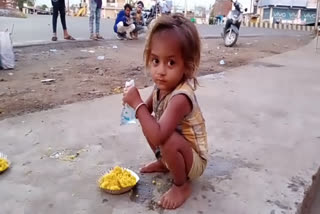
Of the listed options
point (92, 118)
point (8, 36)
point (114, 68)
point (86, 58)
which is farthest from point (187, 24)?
point (86, 58)

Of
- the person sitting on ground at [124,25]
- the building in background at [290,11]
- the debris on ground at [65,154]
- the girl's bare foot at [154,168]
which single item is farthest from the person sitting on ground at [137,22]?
the building in background at [290,11]

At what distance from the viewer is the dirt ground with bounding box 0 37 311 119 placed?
141 inches

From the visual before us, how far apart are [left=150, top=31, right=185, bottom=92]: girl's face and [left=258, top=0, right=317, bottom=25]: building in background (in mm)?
32986

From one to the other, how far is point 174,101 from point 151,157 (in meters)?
0.71

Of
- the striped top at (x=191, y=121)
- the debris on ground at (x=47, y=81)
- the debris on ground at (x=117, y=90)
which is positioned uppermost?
the striped top at (x=191, y=121)

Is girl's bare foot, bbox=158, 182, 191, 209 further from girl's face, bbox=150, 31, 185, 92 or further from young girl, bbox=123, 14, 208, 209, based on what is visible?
girl's face, bbox=150, 31, 185, 92

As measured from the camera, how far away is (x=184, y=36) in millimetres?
1544

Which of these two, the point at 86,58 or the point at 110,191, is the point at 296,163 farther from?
the point at 86,58

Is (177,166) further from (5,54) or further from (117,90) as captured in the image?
(5,54)

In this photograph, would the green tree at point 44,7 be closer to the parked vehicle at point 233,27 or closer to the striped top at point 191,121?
the parked vehicle at point 233,27

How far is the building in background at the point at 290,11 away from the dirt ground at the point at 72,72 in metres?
27.4

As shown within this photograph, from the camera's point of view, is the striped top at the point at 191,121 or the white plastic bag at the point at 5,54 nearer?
the striped top at the point at 191,121

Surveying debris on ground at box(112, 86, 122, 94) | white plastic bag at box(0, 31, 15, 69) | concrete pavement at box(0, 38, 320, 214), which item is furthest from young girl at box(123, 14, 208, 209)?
white plastic bag at box(0, 31, 15, 69)

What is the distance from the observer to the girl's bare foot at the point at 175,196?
5.35 ft
